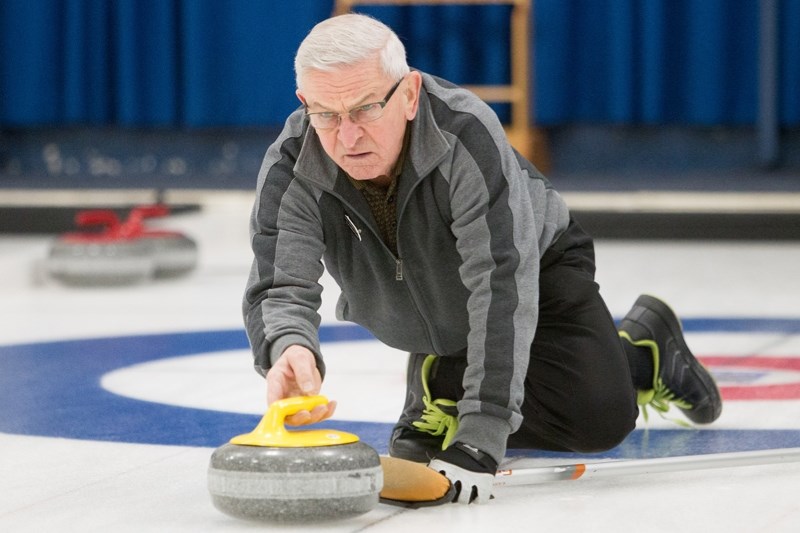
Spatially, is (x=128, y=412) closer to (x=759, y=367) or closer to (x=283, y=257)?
(x=283, y=257)

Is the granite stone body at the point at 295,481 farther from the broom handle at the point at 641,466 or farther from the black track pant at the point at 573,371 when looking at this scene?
the black track pant at the point at 573,371

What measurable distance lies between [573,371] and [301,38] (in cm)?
513

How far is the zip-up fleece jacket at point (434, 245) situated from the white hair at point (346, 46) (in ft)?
0.41

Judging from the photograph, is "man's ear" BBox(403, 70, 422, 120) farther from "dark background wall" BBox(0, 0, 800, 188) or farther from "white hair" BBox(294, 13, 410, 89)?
"dark background wall" BBox(0, 0, 800, 188)

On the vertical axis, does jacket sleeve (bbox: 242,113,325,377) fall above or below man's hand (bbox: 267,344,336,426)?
above

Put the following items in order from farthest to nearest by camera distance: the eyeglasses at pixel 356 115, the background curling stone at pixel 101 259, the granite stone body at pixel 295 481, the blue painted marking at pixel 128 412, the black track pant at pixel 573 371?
the background curling stone at pixel 101 259, the blue painted marking at pixel 128 412, the black track pant at pixel 573 371, the eyeglasses at pixel 356 115, the granite stone body at pixel 295 481

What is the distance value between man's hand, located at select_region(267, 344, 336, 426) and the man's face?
0.25 metres

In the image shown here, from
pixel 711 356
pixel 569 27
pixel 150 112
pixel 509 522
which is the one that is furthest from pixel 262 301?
pixel 150 112

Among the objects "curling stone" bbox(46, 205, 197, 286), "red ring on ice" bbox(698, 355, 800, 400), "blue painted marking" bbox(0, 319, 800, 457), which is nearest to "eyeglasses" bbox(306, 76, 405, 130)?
"blue painted marking" bbox(0, 319, 800, 457)

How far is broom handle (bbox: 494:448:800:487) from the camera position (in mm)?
1777

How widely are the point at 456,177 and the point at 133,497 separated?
59cm

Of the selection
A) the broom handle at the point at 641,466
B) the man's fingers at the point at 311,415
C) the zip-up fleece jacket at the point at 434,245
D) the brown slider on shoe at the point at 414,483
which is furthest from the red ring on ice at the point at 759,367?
the man's fingers at the point at 311,415

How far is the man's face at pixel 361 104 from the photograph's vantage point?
163 centimetres

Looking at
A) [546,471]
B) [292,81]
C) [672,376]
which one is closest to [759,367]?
[672,376]
